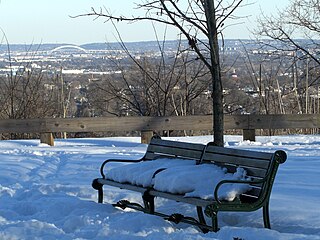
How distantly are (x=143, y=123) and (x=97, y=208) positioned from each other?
753 cm

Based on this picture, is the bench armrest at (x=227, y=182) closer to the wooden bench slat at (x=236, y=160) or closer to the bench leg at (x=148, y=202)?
the wooden bench slat at (x=236, y=160)

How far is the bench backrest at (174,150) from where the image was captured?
7.29 meters

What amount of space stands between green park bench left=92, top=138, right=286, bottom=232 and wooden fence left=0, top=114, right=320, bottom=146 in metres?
6.83

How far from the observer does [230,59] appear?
2059cm

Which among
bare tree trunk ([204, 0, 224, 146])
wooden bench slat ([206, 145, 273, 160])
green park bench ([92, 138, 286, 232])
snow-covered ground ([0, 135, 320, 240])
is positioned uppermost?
bare tree trunk ([204, 0, 224, 146])

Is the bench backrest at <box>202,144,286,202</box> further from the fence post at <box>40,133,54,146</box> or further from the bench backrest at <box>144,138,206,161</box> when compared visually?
the fence post at <box>40,133,54,146</box>

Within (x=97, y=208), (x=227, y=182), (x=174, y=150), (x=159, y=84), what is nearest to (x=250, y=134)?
(x=159, y=84)

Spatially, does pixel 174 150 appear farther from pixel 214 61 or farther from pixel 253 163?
pixel 253 163

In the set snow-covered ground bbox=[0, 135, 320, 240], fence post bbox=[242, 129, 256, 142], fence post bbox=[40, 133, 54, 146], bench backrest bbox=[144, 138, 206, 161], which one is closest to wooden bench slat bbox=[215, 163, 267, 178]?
snow-covered ground bbox=[0, 135, 320, 240]

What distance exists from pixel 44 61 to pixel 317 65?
8998 millimetres

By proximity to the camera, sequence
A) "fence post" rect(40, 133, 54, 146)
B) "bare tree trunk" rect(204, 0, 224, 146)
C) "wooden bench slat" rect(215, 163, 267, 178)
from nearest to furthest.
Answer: "wooden bench slat" rect(215, 163, 267, 178) < "bare tree trunk" rect(204, 0, 224, 146) < "fence post" rect(40, 133, 54, 146)

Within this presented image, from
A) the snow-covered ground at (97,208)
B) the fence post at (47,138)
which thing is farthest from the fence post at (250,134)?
the fence post at (47,138)

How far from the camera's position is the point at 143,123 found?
575 inches

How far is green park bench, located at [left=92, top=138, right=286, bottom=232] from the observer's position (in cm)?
580
